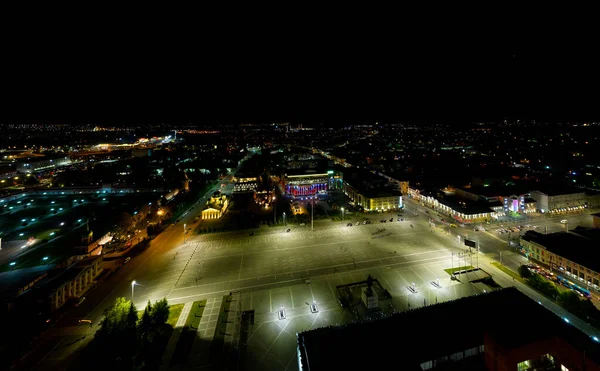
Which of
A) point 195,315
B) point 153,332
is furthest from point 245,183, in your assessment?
point 153,332

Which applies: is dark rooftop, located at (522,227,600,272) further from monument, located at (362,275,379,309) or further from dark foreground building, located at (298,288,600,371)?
monument, located at (362,275,379,309)

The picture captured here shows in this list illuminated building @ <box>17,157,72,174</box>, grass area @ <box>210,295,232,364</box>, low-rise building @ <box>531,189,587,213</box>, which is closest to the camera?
grass area @ <box>210,295,232,364</box>

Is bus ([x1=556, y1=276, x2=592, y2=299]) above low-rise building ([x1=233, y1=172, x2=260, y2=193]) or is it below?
below

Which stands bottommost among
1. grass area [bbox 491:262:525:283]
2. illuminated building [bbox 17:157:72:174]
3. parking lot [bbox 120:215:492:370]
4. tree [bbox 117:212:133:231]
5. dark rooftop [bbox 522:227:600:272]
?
parking lot [bbox 120:215:492:370]

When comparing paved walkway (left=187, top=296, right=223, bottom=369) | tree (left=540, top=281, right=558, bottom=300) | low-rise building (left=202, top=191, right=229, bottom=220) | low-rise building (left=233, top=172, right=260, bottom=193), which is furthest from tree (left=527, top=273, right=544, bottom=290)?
low-rise building (left=233, top=172, right=260, bottom=193)

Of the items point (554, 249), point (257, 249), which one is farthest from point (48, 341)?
point (554, 249)

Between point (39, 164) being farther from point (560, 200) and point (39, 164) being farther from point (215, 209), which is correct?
point (560, 200)

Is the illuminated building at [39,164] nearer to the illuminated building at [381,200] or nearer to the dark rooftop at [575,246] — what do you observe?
the illuminated building at [381,200]

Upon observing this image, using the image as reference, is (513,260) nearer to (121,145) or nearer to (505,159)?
(505,159)
